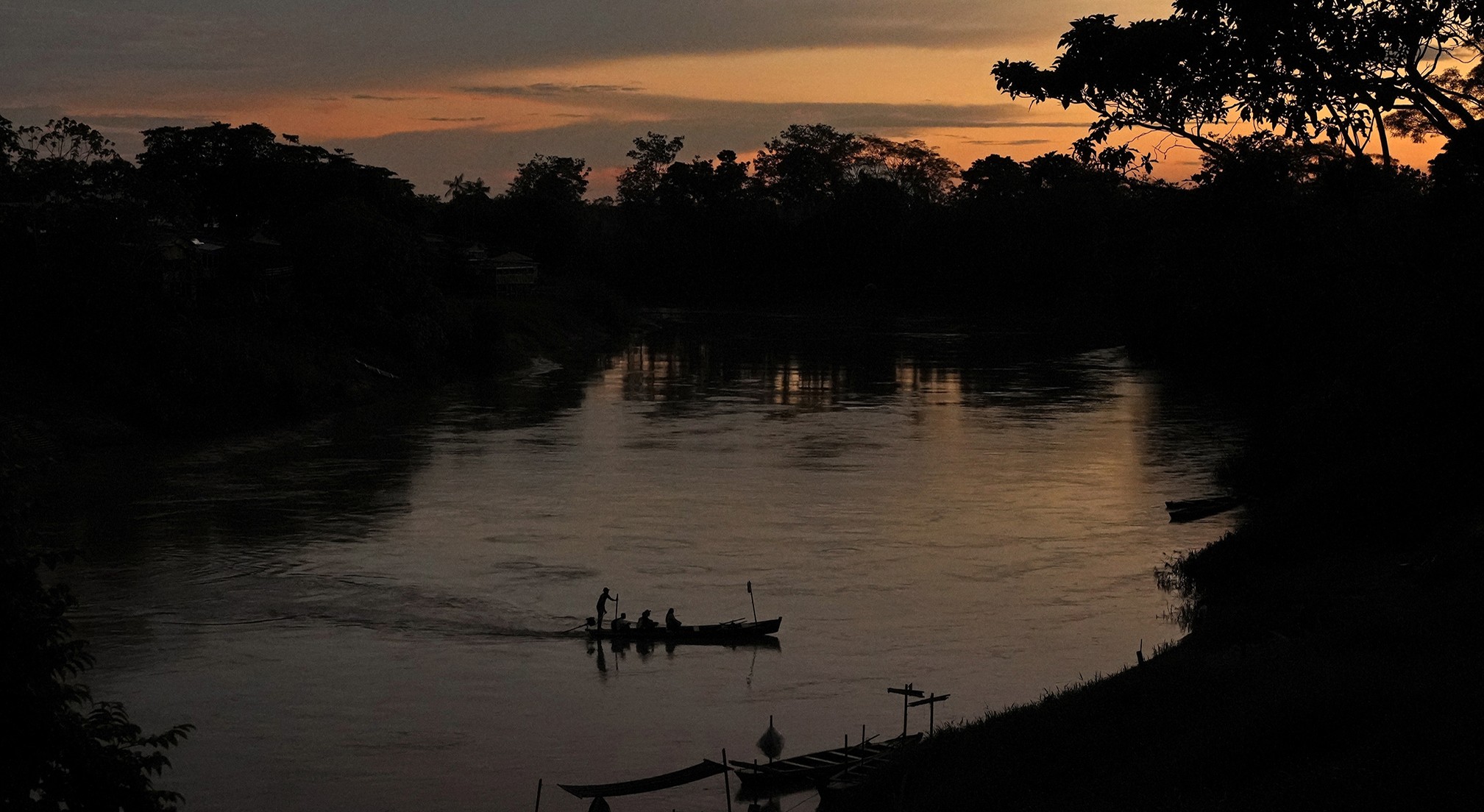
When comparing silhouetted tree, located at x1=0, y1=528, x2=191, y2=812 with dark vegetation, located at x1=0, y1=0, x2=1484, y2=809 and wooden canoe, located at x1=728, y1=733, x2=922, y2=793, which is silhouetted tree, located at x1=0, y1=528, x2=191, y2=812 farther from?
wooden canoe, located at x1=728, y1=733, x2=922, y2=793

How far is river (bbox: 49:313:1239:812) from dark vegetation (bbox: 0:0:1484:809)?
2470 mm

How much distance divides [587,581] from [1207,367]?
2443cm

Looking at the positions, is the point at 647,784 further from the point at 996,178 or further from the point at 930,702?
the point at 996,178

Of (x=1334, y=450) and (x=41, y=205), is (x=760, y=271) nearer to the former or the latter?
(x=41, y=205)

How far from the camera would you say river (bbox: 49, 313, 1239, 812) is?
21.2 metres

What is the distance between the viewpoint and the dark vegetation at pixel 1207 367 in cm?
1311

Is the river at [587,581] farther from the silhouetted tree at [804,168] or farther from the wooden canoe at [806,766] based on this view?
the silhouetted tree at [804,168]

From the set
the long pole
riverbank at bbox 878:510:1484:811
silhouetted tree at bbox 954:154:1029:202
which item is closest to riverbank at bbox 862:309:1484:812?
riverbank at bbox 878:510:1484:811

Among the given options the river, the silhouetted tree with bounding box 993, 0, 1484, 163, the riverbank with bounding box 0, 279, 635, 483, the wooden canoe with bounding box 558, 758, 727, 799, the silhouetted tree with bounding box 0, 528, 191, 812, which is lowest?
the river

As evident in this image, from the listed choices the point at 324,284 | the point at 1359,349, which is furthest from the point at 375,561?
the point at 324,284

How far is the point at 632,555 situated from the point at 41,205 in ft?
109

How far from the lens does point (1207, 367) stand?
4625cm

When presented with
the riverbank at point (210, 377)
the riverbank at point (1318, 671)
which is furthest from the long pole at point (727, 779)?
the riverbank at point (210, 377)

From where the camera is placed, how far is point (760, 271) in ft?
453
